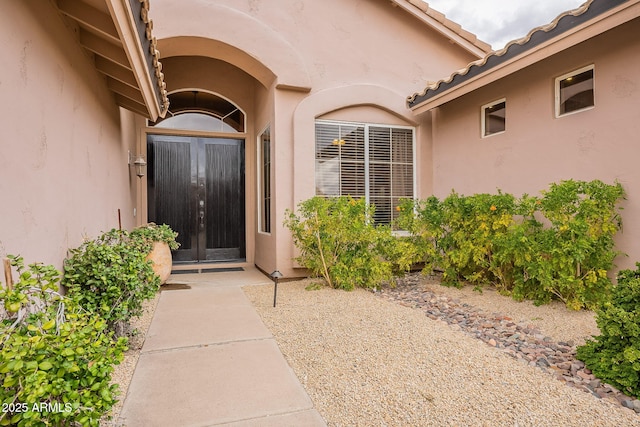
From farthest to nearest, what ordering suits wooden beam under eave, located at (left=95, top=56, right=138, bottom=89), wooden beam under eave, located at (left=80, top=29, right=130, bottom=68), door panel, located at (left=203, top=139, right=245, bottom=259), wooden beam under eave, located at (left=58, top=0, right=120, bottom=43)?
door panel, located at (left=203, top=139, right=245, bottom=259) → wooden beam under eave, located at (left=95, top=56, right=138, bottom=89) → wooden beam under eave, located at (left=80, top=29, right=130, bottom=68) → wooden beam under eave, located at (left=58, top=0, right=120, bottom=43)

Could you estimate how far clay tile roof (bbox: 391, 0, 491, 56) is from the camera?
24.8 ft

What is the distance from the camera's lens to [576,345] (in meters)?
3.51

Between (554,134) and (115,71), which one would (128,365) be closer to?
(115,71)

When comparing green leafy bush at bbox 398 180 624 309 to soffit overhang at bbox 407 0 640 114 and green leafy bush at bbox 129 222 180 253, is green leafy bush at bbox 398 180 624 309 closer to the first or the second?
soffit overhang at bbox 407 0 640 114

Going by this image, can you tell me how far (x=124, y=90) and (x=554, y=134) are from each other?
642cm

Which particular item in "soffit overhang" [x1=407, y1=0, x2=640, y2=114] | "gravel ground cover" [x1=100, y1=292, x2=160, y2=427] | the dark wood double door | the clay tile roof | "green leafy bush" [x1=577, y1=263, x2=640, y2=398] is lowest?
"gravel ground cover" [x1=100, y1=292, x2=160, y2=427]

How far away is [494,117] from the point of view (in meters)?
6.46

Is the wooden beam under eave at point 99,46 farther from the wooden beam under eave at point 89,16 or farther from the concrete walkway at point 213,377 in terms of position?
the concrete walkway at point 213,377

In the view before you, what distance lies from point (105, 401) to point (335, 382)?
1647 mm

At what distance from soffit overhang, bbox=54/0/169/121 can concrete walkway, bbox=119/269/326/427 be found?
114 inches

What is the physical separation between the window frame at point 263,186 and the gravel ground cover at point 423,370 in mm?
3098

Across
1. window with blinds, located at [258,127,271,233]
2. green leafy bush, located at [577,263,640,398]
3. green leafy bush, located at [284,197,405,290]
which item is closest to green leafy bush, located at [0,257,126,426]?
green leafy bush, located at [577,263,640,398]

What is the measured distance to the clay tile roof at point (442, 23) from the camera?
7.57 meters

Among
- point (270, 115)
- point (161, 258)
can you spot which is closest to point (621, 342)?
point (161, 258)
